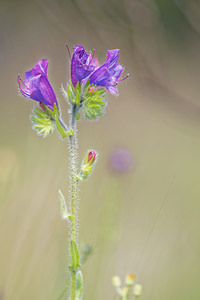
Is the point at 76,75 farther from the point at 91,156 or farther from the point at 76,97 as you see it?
the point at 91,156

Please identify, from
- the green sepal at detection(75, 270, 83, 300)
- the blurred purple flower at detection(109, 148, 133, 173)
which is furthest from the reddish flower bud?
the blurred purple flower at detection(109, 148, 133, 173)

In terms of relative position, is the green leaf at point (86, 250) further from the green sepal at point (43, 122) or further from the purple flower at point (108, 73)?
the purple flower at point (108, 73)

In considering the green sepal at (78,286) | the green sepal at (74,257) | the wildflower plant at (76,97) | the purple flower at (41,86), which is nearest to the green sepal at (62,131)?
the wildflower plant at (76,97)

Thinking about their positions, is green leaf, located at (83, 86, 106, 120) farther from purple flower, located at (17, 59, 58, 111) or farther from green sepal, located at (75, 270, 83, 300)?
green sepal, located at (75, 270, 83, 300)

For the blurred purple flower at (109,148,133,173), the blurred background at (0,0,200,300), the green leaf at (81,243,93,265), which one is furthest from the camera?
the blurred purple flower at (109,148,133,173)

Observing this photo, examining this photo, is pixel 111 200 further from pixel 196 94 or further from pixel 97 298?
pixel 196 94

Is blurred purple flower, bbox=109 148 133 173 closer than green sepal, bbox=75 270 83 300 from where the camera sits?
No

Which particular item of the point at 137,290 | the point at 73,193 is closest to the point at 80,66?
the point at 73,193
